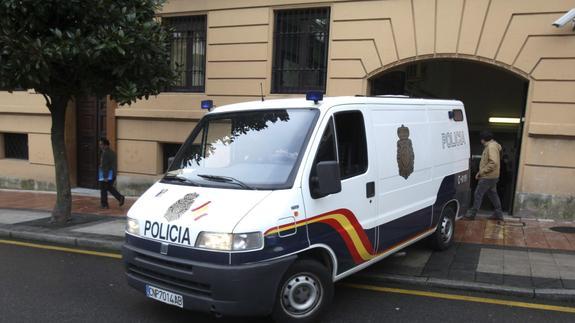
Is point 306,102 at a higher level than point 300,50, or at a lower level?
lower

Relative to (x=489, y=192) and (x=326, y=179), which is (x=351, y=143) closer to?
(x=326, y=179)

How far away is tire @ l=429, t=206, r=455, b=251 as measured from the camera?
6547 mm

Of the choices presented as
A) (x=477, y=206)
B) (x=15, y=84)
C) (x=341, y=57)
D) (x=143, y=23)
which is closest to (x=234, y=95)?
(x=341, y=57)

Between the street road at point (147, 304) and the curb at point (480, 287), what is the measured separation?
90 mm

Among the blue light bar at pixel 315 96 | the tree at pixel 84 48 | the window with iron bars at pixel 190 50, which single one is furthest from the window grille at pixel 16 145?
the blue light bar at pixel 315 96

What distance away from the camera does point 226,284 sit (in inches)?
145

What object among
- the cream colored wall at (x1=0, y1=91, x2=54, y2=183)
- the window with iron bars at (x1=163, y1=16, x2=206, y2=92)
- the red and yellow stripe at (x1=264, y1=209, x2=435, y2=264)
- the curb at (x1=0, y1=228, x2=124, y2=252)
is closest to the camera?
the red and yellow stripe at (x1=264, y1=209, x2=435, y2=264)

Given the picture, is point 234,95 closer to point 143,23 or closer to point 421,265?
point 143,23

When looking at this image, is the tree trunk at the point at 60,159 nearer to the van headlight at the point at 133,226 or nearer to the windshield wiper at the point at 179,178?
the windshield wiper at the point at 179,178

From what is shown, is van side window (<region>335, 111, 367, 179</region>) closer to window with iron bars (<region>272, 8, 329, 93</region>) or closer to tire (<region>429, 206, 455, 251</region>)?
tire (<region>429, 206, 455, 251</region>)

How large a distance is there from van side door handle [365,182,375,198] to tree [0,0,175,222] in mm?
4472

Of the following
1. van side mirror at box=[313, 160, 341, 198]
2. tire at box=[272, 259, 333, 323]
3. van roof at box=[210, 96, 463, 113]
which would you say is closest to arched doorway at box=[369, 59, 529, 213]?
van roof at box=[210, 96, 463, 113]

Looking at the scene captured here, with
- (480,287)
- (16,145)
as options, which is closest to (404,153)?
(480,287)

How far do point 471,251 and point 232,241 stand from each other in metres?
4.36
